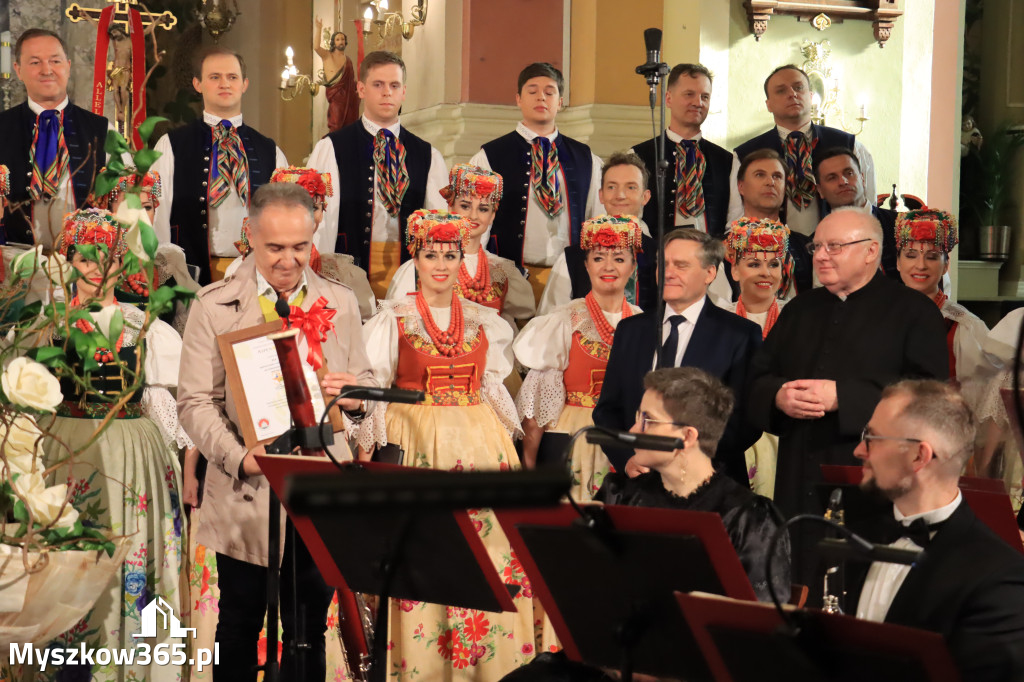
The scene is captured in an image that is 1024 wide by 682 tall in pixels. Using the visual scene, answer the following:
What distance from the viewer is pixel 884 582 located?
263 centimetres

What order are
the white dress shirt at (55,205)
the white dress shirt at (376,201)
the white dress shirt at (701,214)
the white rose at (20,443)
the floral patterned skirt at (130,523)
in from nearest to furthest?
the white rose at (20,443)
the floral patterned skirt at (130,523)
the white dress shirt at (55,205)
the white dress shirt at (376,201)
the white dress shirt at (701,214)

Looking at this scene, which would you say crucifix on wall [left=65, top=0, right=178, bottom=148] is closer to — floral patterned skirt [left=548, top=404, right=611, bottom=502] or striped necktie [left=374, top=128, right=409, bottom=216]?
striped necktie [left=374, top=128, right=409, bottom=216]

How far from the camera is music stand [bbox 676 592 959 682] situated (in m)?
1.83

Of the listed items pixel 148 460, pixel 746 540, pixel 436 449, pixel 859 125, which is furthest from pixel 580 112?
pixel 746 540

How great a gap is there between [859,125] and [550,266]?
7.98ft

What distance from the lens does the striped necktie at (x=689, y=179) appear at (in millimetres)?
5766

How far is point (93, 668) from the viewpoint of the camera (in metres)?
3.67

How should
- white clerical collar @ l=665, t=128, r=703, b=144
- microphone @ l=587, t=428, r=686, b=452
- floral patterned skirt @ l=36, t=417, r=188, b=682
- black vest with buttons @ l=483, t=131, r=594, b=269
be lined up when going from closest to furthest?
microphone @ l=587, t=428, r=686, b=452
floral patterned skirt @ l=36, t=417, r=188, b=682
black vest with buttons @ l=483, t=131, r=594, b=269
white clerical collar @ l=665, t=128, r=703, b=144

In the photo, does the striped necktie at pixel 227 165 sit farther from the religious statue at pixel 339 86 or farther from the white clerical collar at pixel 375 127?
the religious statue at pixel 339 86

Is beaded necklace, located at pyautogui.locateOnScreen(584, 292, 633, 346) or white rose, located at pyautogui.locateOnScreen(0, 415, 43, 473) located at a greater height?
beaded necklace, located at pyautogui.locateOnScreen(584, 292, 633, 346)

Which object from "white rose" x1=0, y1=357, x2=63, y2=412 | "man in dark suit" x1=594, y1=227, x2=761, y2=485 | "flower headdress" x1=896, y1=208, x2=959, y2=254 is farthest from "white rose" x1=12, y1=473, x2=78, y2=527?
"flower headdress" x1=896, y1=208, x2=959, y2=254

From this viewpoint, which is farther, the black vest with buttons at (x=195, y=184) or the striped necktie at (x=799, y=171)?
the striped necktie at (x=799, y=171)

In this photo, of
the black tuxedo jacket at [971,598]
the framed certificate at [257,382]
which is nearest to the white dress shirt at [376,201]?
the framed certificate at [257,382]

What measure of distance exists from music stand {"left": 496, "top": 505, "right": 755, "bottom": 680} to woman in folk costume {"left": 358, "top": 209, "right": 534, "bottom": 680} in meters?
1.67
